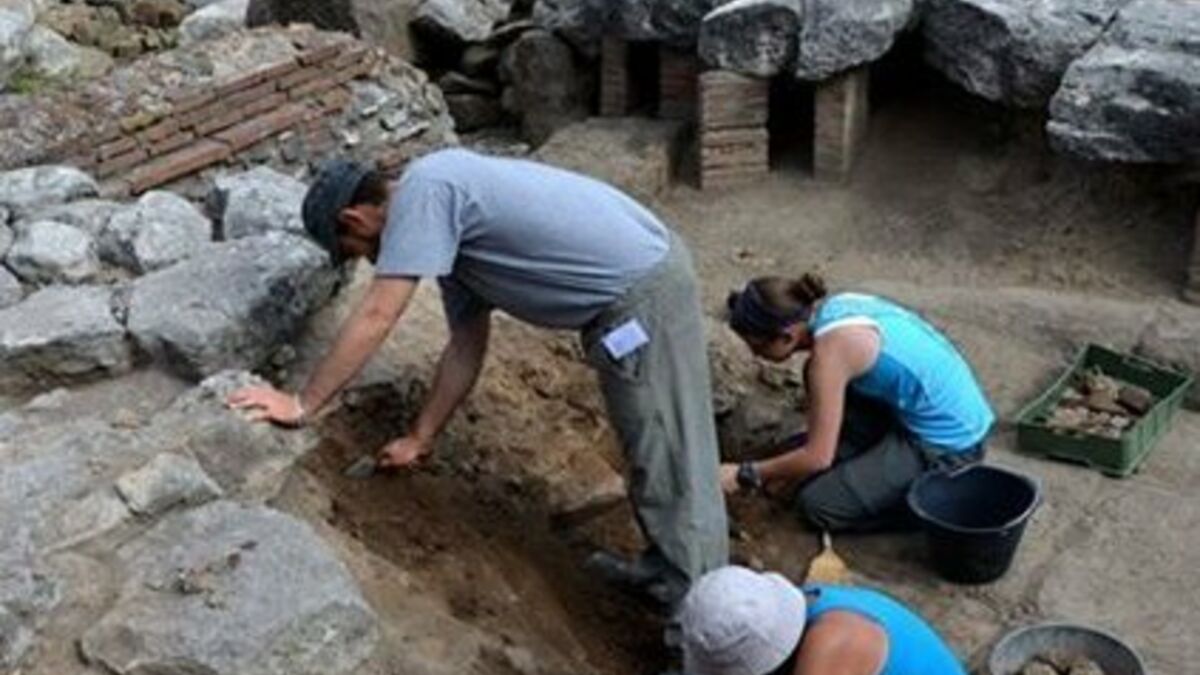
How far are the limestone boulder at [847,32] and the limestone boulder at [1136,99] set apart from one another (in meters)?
0.81

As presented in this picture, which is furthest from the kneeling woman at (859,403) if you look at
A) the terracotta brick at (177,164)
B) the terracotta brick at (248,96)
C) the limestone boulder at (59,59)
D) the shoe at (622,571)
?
the limestone boulder at (59,59)

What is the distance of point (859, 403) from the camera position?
5461 millimetres

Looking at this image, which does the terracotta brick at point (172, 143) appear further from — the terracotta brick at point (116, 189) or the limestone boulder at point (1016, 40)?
the limestone boulder at point (1016, 40)

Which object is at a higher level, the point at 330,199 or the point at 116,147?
the point at 330,199

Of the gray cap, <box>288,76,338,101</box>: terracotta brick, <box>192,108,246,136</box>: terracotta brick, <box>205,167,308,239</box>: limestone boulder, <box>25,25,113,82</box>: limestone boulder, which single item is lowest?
<box>25,25,113,82</box>: limestone boulder

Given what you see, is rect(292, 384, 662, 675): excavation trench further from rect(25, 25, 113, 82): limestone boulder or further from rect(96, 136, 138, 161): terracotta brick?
rect(25, 25, 113, 82): limestone boulder

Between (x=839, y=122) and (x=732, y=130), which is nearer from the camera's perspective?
(x=839, y=122)

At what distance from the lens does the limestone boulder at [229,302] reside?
4.88 m

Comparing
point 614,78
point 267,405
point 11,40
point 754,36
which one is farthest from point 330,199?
point 11,40

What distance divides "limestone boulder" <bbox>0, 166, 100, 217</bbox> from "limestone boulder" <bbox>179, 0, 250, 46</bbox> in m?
3.64

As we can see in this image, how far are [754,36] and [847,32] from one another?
39cm

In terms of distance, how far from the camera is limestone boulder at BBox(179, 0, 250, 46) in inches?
381

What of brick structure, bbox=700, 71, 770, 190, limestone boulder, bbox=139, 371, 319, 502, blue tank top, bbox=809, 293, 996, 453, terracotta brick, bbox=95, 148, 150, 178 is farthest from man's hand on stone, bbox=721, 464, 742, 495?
terracotta brick, bbox=95, 148, 150, 178

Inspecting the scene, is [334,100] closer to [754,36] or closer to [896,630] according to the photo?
[754,36]
